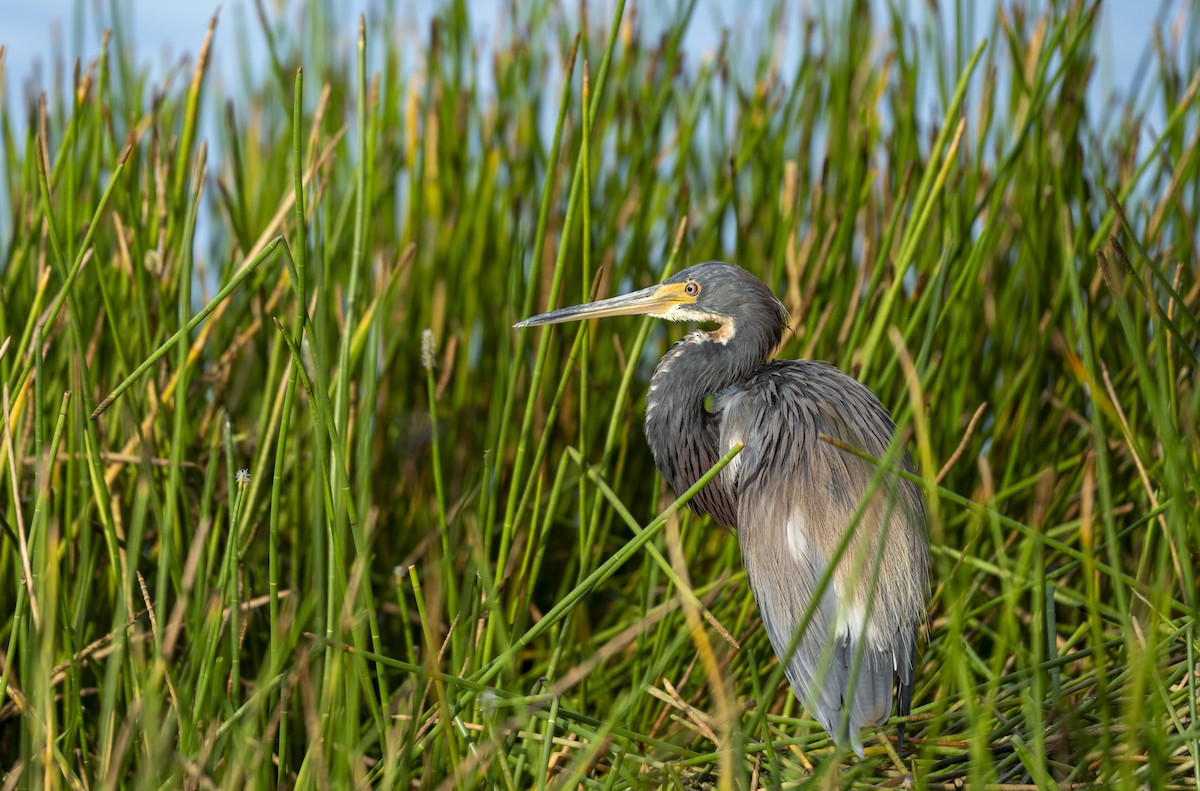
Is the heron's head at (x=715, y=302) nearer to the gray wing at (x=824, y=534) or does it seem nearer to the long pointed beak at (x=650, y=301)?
the long pointed beak at (x=650, y=301)

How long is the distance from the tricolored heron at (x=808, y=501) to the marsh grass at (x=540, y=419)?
0.23 ft

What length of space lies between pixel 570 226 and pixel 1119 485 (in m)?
1.19

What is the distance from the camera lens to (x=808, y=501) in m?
1.39

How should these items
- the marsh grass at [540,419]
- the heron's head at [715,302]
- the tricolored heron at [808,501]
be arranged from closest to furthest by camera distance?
the marsh grass at [540,419] → the tricolored heron at [808,501] → the heron's head at [715,302]

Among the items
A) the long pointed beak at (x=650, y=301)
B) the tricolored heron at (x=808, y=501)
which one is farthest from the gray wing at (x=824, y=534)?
the long pointed beak at (x=650, y=301)

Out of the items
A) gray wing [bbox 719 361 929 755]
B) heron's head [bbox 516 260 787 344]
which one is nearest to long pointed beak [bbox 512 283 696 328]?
heron's head [bbox 516 260 787 344]

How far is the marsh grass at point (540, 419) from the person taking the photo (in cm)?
107

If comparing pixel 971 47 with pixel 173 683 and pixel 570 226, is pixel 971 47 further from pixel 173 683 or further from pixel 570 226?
pixel 173 683

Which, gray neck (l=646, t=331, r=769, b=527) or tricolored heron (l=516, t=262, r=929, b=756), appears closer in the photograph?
tricolored heron (l=516, t=262, r=929, b=756)

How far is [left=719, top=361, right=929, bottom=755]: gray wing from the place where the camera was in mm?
1354

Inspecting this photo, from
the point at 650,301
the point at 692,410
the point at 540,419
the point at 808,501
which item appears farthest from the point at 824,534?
the point at 540,419

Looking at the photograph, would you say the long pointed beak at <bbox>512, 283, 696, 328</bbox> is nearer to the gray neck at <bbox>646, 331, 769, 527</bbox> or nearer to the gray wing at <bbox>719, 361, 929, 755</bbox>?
the gray neck at <bbox>646, 331, 769, 527</bbox>

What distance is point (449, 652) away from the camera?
1689 mm

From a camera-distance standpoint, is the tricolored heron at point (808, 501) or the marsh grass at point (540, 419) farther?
the tricolored heron at point (808, 501)
